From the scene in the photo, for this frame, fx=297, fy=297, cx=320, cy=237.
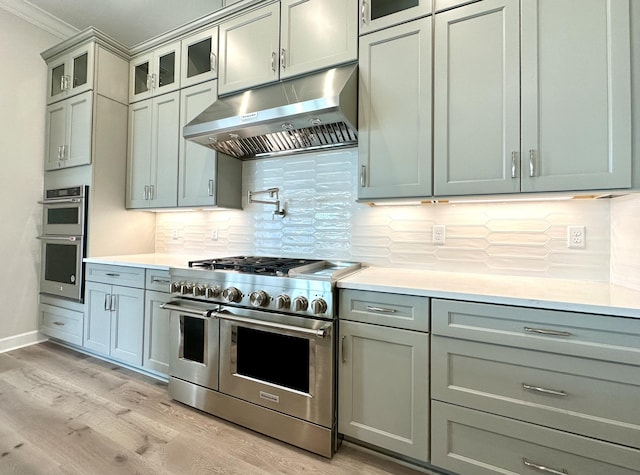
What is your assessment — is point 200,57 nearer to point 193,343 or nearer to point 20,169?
point 20,169

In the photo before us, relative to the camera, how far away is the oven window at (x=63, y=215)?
2.77 m

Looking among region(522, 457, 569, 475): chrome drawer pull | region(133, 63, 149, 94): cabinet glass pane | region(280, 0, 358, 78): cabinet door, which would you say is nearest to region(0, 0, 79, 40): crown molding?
region(133, 63, 149, 94): cabinet glass pane

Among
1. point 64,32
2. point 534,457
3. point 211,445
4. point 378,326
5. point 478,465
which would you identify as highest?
point 64,32

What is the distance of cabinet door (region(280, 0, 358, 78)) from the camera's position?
1.93m

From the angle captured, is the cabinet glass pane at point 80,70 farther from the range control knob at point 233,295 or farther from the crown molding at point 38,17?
the range control knob at point 233,295

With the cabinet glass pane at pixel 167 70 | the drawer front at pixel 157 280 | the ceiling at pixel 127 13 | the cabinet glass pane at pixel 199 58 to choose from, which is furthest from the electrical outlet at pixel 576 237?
the ceiling at pixel 127 13

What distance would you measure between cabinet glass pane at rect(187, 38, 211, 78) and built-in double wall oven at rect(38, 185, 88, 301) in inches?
57.4

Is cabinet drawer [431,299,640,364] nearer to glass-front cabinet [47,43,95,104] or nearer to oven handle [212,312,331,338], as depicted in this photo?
oven handle [212,312,331,338]

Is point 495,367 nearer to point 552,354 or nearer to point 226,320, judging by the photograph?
point 552,354

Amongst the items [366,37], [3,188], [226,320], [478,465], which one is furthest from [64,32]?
[478,465]

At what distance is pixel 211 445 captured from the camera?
167 cm

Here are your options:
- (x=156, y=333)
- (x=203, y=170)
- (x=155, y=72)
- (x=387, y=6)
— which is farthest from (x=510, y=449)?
(x=155, y=72)

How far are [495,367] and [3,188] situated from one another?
167 inches

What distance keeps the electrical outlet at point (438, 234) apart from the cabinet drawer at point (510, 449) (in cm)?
100
